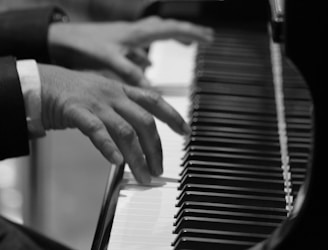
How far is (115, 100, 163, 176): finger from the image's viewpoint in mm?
1014

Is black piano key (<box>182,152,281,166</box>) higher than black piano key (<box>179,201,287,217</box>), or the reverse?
black piano key (<box>179,201,287,217</box>)

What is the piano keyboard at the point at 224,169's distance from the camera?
3.06 ft

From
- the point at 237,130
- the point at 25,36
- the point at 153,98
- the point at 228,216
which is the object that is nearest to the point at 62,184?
the point at 25,36

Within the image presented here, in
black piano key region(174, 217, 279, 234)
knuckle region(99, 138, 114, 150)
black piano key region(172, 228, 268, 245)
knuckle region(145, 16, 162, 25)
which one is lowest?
knuckle region(145, 16, 162, 25)

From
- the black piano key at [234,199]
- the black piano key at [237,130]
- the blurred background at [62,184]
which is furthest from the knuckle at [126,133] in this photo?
the blurred background at [62,184]

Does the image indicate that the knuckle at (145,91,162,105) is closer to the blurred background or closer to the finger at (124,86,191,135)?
the finger at (124,86,191,135)

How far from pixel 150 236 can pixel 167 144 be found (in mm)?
299

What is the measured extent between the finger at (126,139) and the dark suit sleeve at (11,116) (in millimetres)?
107

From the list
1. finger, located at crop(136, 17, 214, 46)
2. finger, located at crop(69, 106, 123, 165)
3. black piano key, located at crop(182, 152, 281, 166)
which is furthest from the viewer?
finger, located at crop(136, 17, 214, 46)

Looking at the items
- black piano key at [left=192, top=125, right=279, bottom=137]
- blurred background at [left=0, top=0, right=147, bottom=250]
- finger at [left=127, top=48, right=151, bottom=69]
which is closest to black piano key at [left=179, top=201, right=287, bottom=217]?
black piano key at [left=192, top=125, right=279, bottom=137]

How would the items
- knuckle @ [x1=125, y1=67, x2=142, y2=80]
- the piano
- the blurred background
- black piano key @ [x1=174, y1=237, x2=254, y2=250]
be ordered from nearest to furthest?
the piano, black piano key @ [x1=174, y1=237, x2=254, y2=250], knuckle @ [x1=125, y1=67, x2=142, y2=80], the blurred background

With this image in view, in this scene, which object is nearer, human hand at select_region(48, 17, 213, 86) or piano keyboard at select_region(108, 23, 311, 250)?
piano keyboard at select_region(108, 23, 311, 250)

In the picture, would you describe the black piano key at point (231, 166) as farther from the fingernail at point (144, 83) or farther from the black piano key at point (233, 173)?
the fingernail at point (144, 83)

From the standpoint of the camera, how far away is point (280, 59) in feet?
4.69
